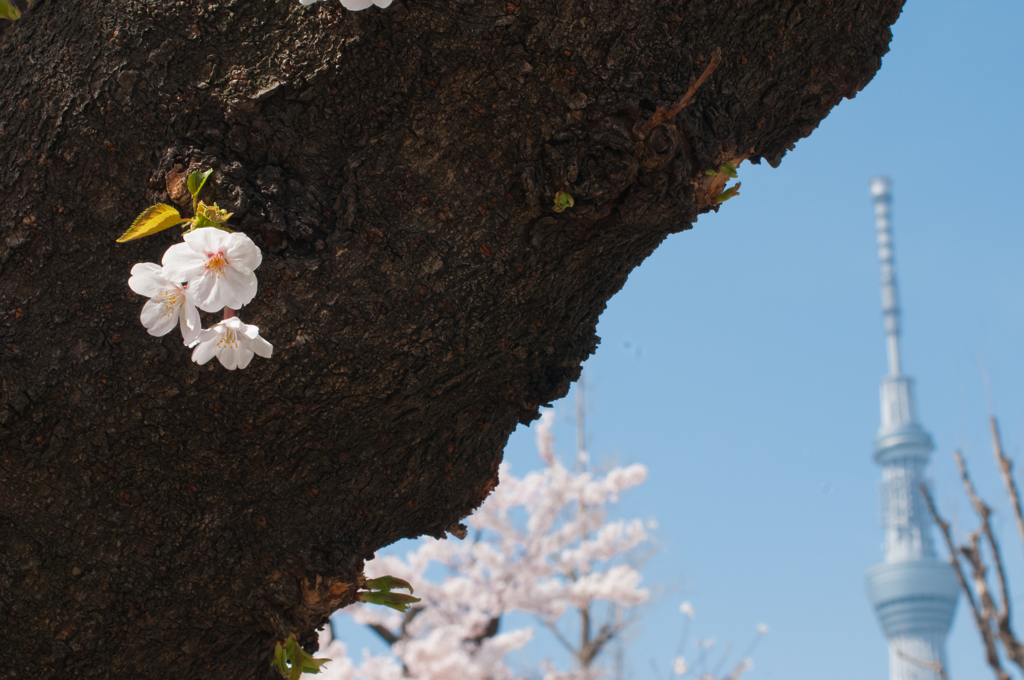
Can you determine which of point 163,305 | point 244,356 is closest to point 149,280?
point 163,305

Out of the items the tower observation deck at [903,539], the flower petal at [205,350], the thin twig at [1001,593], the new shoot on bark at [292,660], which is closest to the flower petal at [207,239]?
the flower petal at [205,350]

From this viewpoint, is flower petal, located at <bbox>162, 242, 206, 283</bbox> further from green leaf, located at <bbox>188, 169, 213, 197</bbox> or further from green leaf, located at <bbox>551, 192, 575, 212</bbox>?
green leaf, located at <bbox>551, 192, 575, 212</bbox>

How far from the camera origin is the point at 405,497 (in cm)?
125

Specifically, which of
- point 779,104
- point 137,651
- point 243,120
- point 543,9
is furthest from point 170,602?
point 779,104

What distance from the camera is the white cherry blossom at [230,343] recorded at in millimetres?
904

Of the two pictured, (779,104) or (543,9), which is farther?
(779,104)

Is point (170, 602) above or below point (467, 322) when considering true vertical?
below

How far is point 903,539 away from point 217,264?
2491 inches

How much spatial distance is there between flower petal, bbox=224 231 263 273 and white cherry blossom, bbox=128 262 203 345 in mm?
68

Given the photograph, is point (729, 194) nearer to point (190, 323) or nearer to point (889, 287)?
point (190, 323)

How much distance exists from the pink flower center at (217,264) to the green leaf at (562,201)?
1.39 ft

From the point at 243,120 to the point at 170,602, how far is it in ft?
2.22

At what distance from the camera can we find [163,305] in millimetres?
890

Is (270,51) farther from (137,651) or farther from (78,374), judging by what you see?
(137,651)
